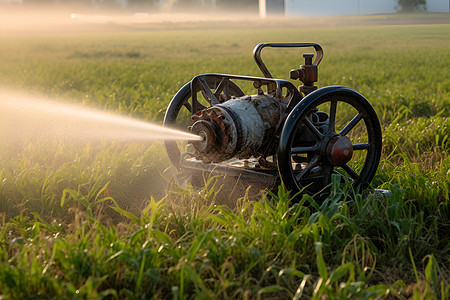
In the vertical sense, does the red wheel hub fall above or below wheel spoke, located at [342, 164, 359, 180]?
above

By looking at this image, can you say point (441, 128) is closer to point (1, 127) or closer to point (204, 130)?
point (204, 130)

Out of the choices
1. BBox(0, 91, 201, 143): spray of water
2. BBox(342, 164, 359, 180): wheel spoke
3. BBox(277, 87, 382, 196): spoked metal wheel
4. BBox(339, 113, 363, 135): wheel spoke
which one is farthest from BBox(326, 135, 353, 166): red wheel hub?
BBox(0, 91, 201, 143): spray of water

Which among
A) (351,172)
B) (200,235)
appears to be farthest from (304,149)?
(200,235)

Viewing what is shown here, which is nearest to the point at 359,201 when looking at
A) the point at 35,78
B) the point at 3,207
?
the point at 3,207

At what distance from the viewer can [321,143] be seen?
10.1ft

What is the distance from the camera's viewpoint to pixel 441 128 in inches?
194

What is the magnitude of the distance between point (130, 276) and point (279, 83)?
5.12ft

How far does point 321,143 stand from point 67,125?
10.9 feet

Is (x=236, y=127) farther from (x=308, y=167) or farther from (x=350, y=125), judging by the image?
(x=350, y=125)

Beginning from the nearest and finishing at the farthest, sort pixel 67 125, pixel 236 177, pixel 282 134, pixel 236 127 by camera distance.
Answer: pixel 282 134, pixel 236 127, pixel 236 177, pixel 67 125

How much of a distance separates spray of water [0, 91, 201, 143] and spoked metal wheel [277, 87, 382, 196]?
1.60 m

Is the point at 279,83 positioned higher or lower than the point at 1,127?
higher

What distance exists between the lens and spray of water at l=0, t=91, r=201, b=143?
5.02 m

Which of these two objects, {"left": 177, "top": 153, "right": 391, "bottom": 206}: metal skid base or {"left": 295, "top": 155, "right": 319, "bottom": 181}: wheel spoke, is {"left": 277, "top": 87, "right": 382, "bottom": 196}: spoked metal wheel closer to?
{"left": 295, "top": 155, "right": 319, "bottom": 181}: wheel spoke
